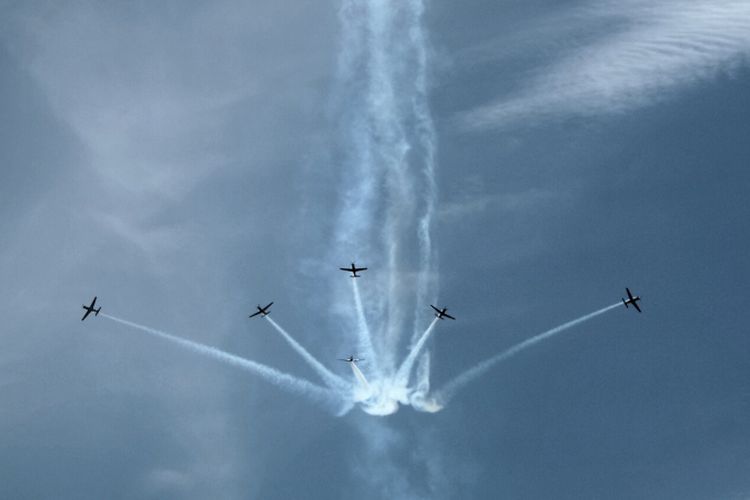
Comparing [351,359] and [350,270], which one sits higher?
[350,270]

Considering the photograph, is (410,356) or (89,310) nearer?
(410,356)

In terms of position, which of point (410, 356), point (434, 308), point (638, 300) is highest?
point (638, 300)

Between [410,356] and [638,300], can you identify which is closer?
[410,356]

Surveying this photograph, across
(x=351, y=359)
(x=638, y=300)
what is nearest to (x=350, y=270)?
(x=351, y=359)

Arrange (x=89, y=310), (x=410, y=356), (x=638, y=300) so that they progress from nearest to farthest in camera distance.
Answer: (x=410, y=356) < (x=638, y=300) < (x=89, y=310)

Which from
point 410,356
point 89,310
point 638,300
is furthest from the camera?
point 89,310

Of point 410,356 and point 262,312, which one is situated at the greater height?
point 262,312

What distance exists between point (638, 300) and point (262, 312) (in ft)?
196

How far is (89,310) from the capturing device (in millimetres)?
119500

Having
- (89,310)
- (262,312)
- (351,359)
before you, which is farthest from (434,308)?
(89,310)

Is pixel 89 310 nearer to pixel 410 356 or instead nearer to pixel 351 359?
pixel 351 359

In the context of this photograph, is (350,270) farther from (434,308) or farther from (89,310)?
(89,310)

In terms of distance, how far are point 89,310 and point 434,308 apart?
200 feet

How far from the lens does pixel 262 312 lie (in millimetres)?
112688
